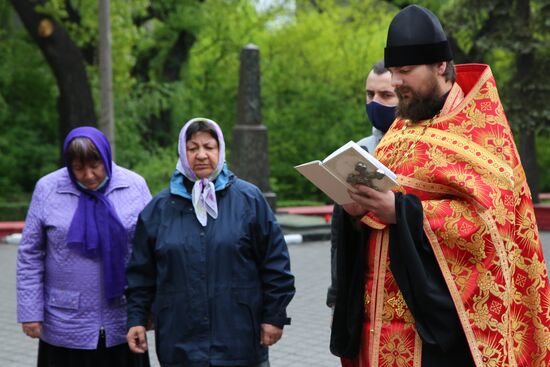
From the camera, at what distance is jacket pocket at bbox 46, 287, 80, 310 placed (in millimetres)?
4637

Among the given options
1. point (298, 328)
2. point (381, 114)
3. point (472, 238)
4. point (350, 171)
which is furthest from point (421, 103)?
point (298, 328)

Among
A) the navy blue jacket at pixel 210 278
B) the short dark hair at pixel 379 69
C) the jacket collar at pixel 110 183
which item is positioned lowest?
the navy blue jacket at pixel 210 278

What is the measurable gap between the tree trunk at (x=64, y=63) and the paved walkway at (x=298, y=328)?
533 centimetres

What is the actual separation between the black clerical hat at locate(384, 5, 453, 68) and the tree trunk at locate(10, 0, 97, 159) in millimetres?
14880

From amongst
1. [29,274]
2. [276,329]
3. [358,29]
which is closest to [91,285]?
[29,274]

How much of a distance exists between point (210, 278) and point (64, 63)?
14179mm

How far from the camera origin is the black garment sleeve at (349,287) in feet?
11.2

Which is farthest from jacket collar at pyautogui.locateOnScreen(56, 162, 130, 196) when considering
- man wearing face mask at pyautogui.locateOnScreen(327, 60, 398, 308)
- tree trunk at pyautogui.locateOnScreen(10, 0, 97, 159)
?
tree trunk at pyautogui.locateOnScreen(10, 0, 97, 159)

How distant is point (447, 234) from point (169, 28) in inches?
842

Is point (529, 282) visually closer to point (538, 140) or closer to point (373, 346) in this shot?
point (373, 346)

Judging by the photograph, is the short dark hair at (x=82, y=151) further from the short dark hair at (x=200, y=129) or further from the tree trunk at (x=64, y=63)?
the tree trunk at (x=64, y=63)

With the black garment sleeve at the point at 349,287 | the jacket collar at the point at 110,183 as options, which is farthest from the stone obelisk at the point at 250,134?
the black garment sleeve at the point at 349,287

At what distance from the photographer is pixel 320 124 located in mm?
25203

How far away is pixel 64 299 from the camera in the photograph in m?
4.65
